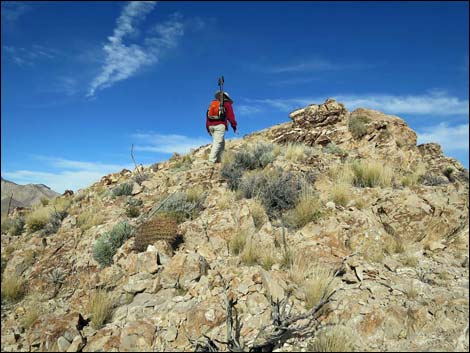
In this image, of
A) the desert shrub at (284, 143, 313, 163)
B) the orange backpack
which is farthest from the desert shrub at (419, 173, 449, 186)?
the orange backpack

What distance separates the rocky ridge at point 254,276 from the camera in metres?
4.39

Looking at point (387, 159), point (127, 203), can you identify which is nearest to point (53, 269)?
point (127, 203)

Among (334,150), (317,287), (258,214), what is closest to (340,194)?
(258,214)

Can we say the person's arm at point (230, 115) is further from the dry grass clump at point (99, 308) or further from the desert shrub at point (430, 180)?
the dry grass clump at point (99, 308)

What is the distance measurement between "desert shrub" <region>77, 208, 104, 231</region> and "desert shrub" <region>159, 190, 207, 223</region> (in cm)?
164

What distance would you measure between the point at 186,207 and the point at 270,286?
3.70 m

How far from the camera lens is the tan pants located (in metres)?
11.4

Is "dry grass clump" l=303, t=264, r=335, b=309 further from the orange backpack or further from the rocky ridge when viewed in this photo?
the orange backpack

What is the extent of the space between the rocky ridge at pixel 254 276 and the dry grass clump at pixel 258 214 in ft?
0.23

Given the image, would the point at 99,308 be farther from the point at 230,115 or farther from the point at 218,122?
the point at 230,115

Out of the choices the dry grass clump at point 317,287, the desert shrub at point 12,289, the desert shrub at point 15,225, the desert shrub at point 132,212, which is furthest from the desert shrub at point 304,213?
the desert shrub at point 15,225

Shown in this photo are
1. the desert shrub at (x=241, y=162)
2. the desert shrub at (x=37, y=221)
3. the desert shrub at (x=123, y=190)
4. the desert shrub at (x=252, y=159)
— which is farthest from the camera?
the desert shrub at (x=252, y=159)

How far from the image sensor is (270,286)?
5031 mm

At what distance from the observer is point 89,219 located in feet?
27.8
